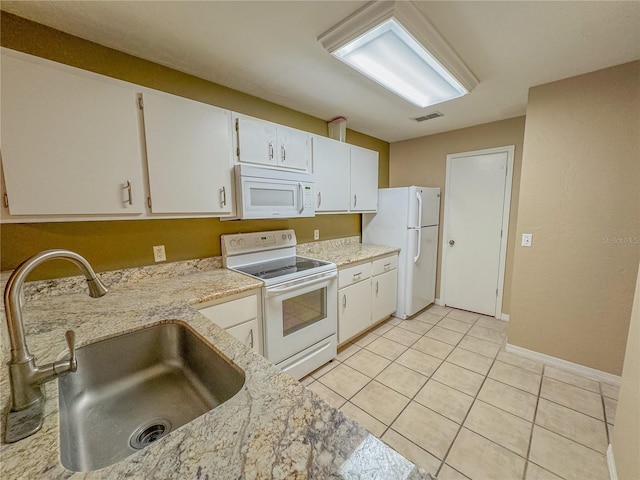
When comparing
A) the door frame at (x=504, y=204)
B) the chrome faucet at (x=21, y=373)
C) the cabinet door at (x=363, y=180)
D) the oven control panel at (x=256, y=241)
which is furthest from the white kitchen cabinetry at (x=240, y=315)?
the door frame at (x=504, y=204)

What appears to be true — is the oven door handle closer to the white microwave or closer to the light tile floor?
the white microwave

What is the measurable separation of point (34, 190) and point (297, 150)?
5.55 ft

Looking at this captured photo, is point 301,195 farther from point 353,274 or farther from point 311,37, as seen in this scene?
point 311,37

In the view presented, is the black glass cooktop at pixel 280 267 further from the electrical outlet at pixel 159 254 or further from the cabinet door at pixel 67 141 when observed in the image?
the cabinet door at pixel 67 141

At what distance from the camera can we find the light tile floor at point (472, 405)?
1479mm

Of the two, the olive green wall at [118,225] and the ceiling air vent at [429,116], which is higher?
the ceiling air vent at [429,116]

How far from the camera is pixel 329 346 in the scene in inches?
92.9

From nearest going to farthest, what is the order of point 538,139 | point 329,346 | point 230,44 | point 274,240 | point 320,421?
point 320,421 → point 230,44 → point 538,139 → point 329,346 → point 274,240

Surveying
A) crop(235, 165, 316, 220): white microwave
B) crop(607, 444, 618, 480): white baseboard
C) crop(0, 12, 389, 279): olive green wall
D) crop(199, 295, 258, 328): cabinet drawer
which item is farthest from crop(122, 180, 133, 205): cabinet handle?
crop(607, 444, 618, 480): white baseboard

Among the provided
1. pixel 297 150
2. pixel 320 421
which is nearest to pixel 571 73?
pixel 297 150

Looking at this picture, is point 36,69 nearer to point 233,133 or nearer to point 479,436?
point 233,133

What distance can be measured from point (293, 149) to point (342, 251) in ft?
4.14

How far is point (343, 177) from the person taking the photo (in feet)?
9.30

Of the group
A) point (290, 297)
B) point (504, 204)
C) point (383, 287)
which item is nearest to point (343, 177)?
point (383, 287)
